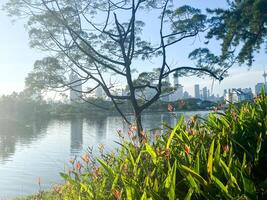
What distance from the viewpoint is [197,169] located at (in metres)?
2.04

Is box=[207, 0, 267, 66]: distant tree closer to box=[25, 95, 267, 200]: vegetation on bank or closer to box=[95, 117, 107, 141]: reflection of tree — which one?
box=[25, 95, 267, 200]: vegetation on bank

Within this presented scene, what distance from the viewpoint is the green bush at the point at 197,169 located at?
1.90 m

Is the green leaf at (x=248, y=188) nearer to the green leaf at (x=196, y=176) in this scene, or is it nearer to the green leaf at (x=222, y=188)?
the green leaf at (x=222, y=188)

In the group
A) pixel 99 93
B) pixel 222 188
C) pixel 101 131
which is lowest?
pixel 101 131

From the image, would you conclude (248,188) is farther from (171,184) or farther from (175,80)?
(175,80)

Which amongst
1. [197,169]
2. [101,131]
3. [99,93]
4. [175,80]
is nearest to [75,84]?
[99,93]

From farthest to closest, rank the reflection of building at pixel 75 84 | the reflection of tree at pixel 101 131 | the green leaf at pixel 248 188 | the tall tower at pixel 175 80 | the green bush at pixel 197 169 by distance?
the reflection of tree at pixel 101 131 → the tall tower at pixel 175 80 → the reflection of building at pixel 75 84 → the green bush at pixel 197 169 → the green leaf at pixel 248 188

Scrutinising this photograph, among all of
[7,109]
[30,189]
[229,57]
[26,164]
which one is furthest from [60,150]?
[7,109]

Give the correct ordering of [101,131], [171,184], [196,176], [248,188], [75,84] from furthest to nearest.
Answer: [101,131], [75,84], [196,176], [171,184], [248,188]

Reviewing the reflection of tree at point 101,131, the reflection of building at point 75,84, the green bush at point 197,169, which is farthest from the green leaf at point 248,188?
the reflection of tree at point 101,131

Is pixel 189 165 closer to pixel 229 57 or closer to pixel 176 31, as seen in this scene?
pixel 176 31

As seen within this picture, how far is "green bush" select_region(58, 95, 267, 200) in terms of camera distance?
1.90 meters

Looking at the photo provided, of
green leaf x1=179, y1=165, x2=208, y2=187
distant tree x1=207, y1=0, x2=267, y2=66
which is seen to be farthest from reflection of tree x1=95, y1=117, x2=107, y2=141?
green leaf x1=179, y1=165, x2=208, y2=187

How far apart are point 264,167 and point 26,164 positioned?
31.1 metres
